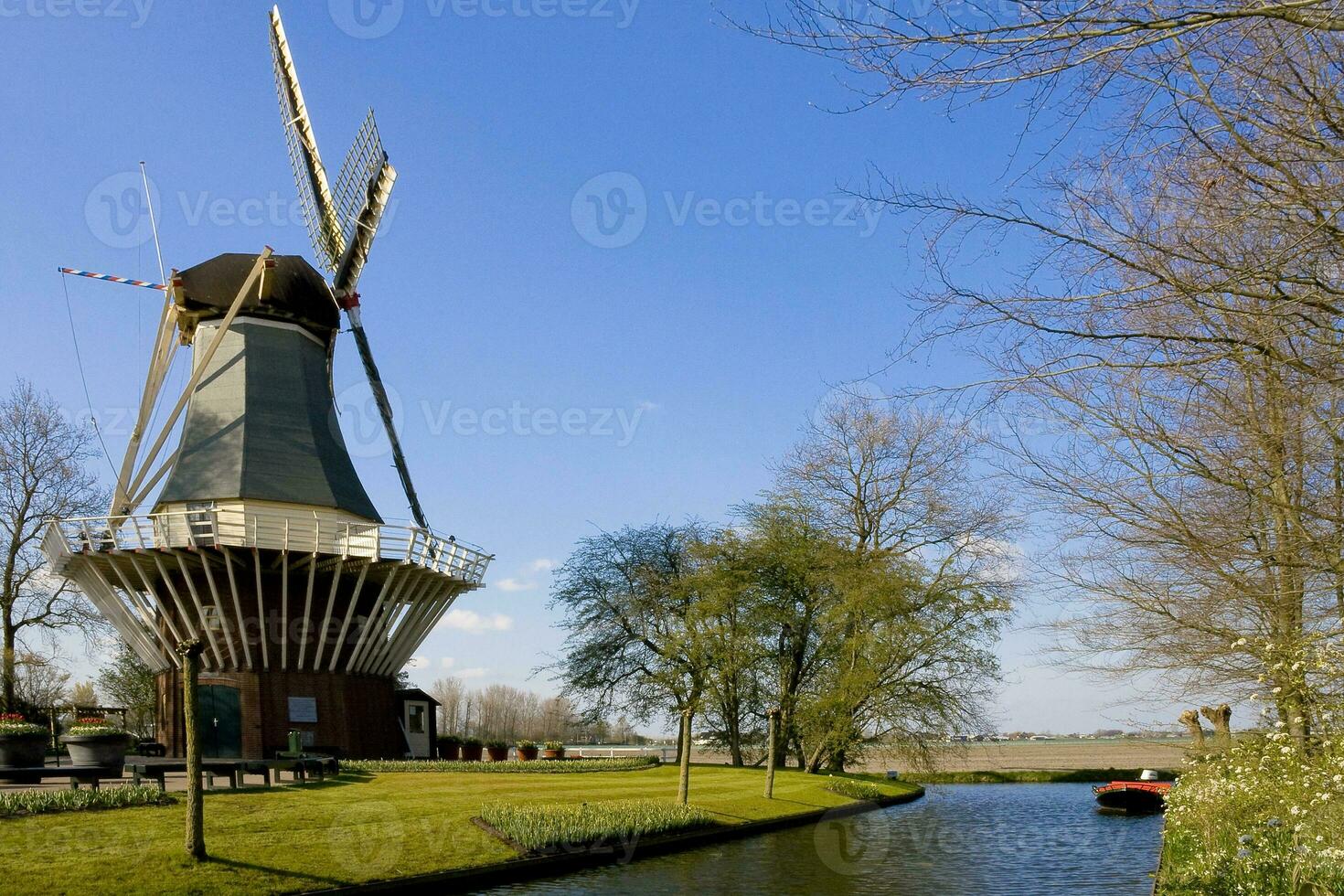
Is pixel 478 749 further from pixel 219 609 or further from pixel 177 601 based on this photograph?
pixel 177 601

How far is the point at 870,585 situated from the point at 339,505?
47.2 ft

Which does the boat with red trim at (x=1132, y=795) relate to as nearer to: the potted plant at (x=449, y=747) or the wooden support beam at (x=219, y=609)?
the potted plant at (x=449, y=747)

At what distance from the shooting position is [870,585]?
30.8 m

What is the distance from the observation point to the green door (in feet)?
Answer: 85.7

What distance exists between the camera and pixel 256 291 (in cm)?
3017

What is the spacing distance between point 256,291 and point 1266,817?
26.9m

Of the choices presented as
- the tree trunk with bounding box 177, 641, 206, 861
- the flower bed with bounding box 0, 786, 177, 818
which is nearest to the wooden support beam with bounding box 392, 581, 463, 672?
the flower bed with bounding box 0, 786, 177, 818

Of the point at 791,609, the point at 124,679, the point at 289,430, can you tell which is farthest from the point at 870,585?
the point at 124,679

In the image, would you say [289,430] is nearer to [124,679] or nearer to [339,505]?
[339,505]

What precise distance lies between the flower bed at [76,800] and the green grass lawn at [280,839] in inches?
10.9

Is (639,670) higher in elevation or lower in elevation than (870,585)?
lower

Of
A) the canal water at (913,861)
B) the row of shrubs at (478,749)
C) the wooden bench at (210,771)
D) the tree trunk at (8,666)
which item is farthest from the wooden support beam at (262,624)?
the canal water at (913,861)

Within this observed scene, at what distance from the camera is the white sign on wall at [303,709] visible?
26.7 metres

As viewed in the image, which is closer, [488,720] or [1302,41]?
[1302,41]
